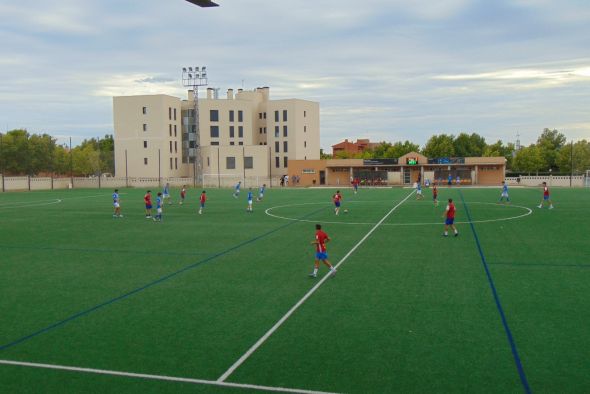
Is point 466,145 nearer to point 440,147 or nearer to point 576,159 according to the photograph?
point 440,147

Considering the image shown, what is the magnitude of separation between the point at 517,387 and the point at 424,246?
13087 mm

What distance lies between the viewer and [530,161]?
105 meters

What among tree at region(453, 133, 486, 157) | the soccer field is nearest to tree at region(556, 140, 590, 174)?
tree at region(453, 133, 486, 157)

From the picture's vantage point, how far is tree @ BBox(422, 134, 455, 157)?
360ft

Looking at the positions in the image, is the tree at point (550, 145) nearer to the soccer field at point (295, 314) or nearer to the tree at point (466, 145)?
the tree at point (466, 145)

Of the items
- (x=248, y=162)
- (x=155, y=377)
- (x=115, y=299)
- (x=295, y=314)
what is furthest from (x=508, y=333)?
(x=248, y=162)

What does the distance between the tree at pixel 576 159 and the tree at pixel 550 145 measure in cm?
403

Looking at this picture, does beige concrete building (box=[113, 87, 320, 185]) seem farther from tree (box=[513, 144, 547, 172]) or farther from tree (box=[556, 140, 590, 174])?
tree (box=[556, 140, 590, 174])

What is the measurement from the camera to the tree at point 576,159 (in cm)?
10200

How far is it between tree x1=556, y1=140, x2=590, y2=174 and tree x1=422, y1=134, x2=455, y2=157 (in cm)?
2151

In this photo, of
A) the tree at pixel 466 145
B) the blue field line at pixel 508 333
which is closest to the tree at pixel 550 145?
the tree at pixel 466 145

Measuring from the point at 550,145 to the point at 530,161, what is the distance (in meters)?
13.0

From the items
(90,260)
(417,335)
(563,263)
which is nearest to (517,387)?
(417,335)

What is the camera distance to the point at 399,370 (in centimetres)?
880
